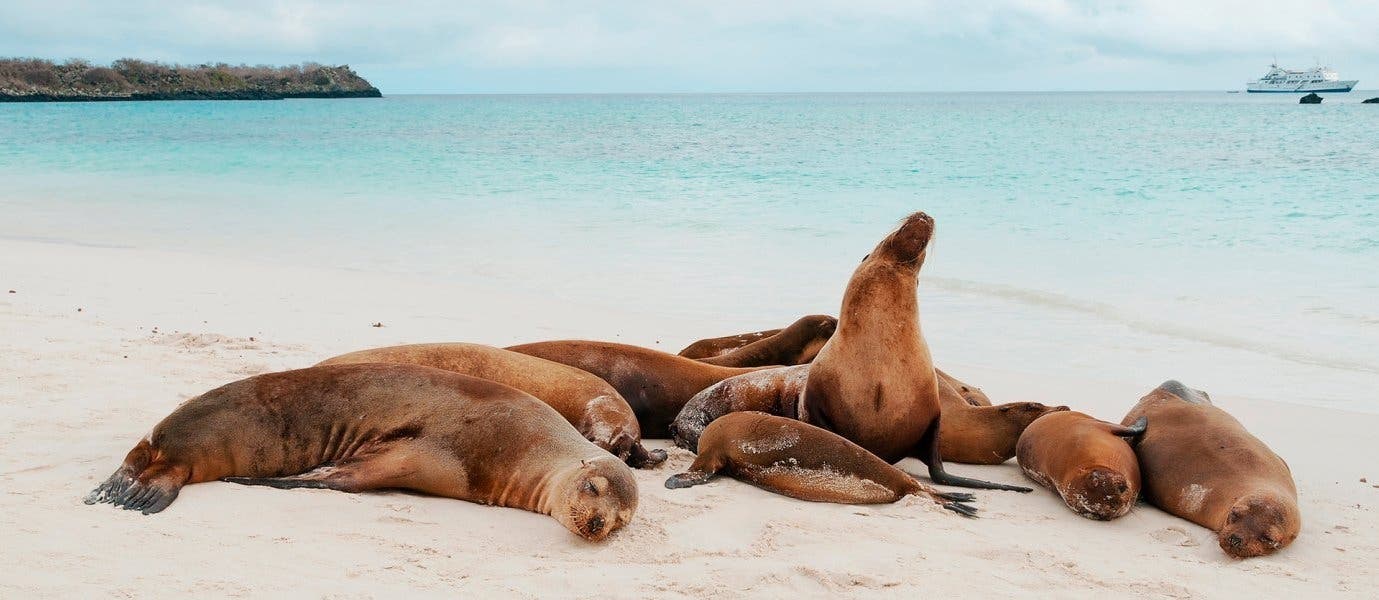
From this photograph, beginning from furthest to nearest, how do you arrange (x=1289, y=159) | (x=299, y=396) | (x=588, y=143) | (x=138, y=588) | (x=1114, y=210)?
(x=588, y=143) → (x=1289, y=159) → (x=1114, y=210) → (x=299, y=396) → (x=138, y=588)

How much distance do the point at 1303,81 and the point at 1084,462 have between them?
13267cm

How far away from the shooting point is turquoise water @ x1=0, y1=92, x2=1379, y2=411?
934cm

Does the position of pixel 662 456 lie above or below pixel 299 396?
below

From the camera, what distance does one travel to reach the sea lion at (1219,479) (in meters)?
4.08

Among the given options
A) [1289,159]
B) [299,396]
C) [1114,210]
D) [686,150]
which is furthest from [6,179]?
[1289,159]

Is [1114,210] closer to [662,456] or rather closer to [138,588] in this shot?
[662,456]

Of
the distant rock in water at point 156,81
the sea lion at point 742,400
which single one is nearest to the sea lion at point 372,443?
the sea lion at point 742,400

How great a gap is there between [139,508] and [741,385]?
2672 mm

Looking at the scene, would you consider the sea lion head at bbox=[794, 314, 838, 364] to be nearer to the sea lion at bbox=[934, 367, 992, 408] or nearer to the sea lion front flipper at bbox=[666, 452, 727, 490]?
the sea lion at bbox=[934, 367, 992, 408]

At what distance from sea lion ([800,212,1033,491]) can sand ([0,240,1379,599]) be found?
0.31 m

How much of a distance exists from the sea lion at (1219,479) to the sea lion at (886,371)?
682 millimetres

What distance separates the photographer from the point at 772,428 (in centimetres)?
481

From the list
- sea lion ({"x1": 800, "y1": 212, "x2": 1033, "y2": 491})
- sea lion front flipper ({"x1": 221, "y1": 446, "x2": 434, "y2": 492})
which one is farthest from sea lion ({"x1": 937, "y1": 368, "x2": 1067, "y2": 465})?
sea lion front flipper ({"x1": 221, "y1": 446, "x2": 434, "y2": 492})

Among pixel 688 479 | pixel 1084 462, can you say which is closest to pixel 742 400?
pixel 688 479
